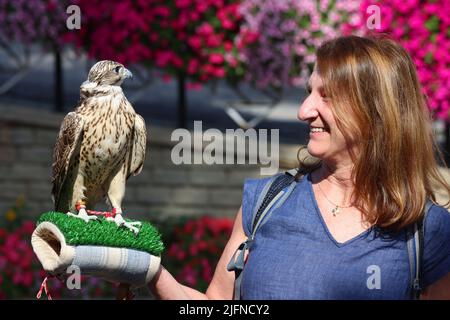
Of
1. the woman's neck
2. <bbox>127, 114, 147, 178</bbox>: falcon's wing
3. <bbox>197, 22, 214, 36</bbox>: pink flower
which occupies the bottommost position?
the woman's neck

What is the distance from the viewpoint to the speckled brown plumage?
3.52 m

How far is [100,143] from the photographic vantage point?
3594 millimetres

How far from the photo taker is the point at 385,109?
3240 mm

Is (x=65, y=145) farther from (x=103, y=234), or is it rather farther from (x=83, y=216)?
(x=103, y=234)

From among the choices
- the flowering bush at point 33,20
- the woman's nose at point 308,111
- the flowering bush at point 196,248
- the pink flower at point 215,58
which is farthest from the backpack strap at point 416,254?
the flowering bush at point 33,20

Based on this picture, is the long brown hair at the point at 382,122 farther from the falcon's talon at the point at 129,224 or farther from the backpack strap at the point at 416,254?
the falcon's talon at the point at 129,224

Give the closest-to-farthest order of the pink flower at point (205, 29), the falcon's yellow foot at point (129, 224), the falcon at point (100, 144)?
the falcon's yellow foot at point (129, 224) → the falcon at point (100, 144) → the pink flower at point (205, 29)

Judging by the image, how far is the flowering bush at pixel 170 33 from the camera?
25.8 ft

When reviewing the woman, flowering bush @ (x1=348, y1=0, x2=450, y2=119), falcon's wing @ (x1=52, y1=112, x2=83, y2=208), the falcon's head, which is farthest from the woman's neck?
flowering bush @ (x1=348, y1=0, x2=450, y2=119)

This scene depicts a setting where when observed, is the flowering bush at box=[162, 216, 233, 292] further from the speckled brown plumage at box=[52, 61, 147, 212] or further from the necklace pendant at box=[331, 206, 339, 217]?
the necklace pendant at box=[331, 206, 339, 217]

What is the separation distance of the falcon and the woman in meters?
0.54

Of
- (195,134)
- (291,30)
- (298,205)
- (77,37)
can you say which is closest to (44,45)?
(77,37)

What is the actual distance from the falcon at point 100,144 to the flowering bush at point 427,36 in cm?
386

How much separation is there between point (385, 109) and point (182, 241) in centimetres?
452
